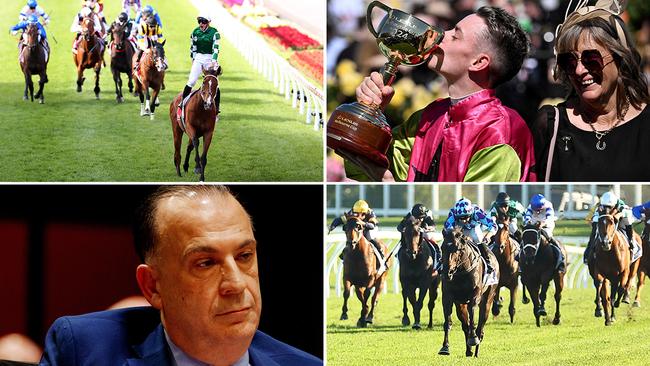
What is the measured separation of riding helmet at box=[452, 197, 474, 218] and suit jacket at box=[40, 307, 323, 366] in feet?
3.33

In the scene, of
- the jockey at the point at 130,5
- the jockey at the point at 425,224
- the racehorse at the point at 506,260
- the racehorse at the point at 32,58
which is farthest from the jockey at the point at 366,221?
the racehorse at the point at 32,58

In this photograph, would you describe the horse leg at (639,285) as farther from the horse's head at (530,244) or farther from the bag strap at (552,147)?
the bag strap at (552,147)

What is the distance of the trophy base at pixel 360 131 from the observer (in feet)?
11.8

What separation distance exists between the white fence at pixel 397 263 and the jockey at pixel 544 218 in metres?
0.03

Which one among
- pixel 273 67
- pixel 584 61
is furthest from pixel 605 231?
pixel 273 67

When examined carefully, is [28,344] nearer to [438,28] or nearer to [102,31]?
[102,31]

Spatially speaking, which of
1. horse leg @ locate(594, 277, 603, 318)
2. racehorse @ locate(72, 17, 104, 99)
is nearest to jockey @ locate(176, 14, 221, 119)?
racehorse @ locate(72, 17, 104, 99)

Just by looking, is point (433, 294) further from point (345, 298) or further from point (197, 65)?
point (197, 65)

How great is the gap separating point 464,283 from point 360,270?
16.4 inches

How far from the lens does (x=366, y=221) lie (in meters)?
3.88

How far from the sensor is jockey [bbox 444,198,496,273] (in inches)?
152

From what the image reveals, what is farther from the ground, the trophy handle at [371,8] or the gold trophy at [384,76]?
the trophy handle at [371,8]

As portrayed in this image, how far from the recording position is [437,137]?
372 cm

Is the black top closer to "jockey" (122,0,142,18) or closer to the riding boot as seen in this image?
the riding boot
